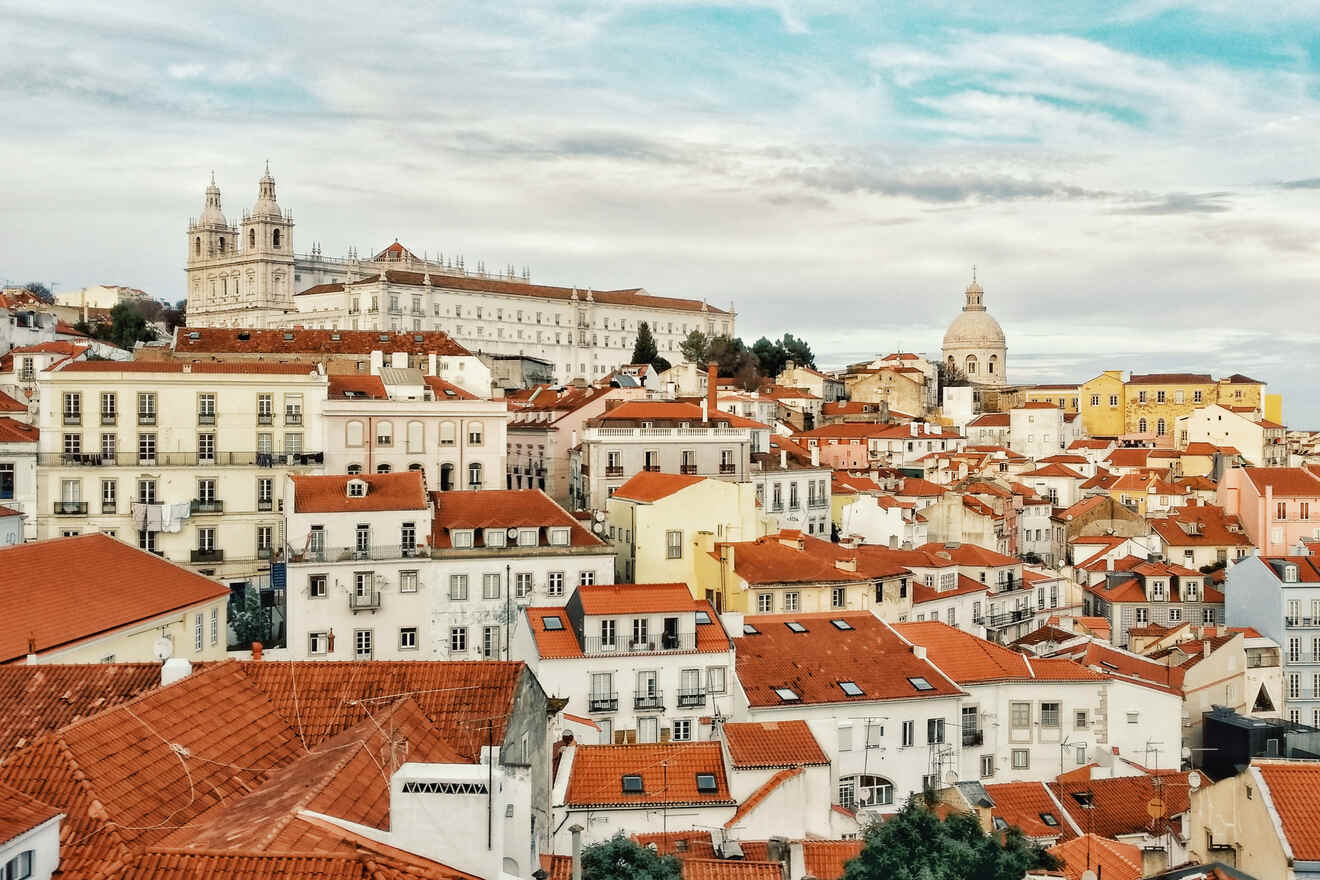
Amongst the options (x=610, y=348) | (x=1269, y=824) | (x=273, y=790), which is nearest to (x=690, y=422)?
(x=1269, y=824)

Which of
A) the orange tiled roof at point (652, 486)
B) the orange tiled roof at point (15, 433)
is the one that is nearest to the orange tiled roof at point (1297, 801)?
the orange tiled roof at point (652, 486)

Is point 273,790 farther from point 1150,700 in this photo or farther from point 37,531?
point 37,531

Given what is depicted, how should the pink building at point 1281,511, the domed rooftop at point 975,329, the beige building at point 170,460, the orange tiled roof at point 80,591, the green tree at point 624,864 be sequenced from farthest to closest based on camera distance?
the domed rooftop at point 975,329 < the pink building at point 1281,511 < the beige building at point 170,460 < the orange tiled roof at point 80,591 < the green tree at point 624,864

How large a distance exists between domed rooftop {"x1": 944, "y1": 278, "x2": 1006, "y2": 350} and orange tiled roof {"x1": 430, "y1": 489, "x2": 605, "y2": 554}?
125126mm

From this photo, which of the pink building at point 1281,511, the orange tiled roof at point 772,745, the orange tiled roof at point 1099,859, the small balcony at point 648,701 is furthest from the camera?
the pink building at point 1281,511

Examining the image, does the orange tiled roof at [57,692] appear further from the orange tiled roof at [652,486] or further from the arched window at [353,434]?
the arched window at [353,434]

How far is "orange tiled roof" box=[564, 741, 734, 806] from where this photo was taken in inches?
949

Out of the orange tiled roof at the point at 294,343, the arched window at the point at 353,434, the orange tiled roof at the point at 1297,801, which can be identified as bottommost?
the orange tiled roof at the point at 1297,801

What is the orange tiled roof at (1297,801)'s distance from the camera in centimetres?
2061

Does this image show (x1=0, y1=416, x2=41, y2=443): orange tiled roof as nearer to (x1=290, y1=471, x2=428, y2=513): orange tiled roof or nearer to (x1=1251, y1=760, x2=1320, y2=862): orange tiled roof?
(x1=290, y1=471, x2=428, y2=513): orange tiled roof

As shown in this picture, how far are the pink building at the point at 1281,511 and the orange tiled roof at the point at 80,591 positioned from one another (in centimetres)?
5304

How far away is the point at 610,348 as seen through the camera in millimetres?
147625

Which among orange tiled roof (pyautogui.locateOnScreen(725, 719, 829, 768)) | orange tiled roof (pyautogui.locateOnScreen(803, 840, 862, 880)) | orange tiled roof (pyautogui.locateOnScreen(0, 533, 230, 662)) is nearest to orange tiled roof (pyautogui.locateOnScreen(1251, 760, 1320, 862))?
orange tiled roof (pyautogui.locateOnScreen(803, 840, 862, 880))

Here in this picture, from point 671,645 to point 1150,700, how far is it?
14301mm
